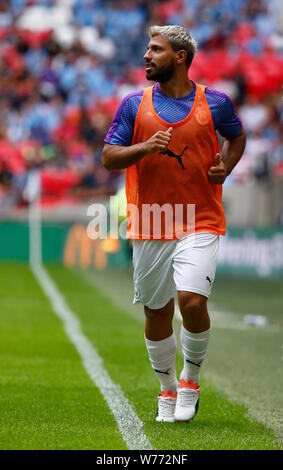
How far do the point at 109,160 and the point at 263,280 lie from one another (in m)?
11.8

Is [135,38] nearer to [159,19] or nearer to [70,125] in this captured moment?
[159,19]

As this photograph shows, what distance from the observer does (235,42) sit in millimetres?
22172

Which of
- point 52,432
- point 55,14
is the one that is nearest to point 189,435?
point 52,432

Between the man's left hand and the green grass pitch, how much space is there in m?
1.41

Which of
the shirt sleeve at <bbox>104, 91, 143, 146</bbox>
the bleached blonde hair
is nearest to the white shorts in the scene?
the shirt sleeve at <bbox>104, 91, 143, 146</bbox>

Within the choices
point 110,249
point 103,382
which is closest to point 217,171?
point 103,382

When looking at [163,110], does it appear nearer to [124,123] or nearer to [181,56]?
[124,123]

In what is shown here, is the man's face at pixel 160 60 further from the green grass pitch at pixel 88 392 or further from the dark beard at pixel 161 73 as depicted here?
the green grass pitch at pixel 88 392

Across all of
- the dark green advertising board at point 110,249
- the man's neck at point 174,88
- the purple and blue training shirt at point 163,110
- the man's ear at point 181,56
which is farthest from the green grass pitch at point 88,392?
the dark green advertising board at point 110,249

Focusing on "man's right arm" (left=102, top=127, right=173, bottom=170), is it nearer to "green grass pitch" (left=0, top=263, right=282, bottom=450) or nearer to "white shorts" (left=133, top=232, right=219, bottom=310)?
"white shorts" (left=133, top=232, right=219, bottom=310)

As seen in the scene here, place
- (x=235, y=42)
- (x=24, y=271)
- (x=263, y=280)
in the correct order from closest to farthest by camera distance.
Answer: (x=263, y=280) < (x=24, y=271) < (x=235, y=42)

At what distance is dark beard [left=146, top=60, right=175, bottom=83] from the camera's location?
4.91 m

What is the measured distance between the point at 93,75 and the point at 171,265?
61.9 ft

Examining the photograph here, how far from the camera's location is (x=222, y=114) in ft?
16.3
